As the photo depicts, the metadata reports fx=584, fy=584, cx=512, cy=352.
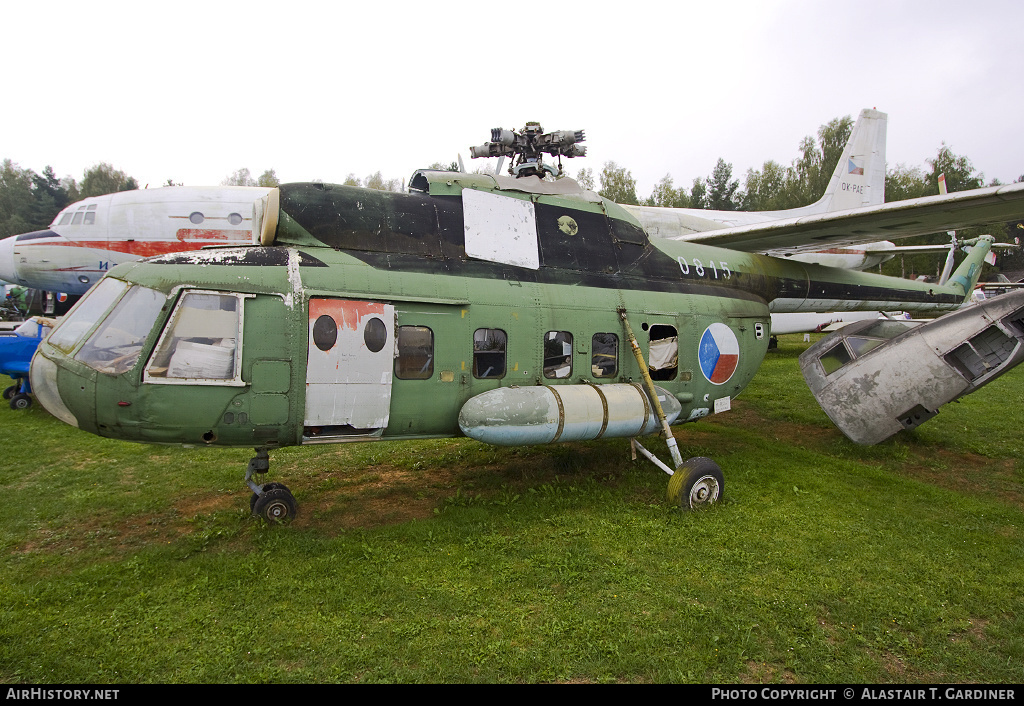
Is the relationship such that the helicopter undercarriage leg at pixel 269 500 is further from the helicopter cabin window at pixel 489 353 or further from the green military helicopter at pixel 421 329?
the helicopter cabin window at pixel 489 353

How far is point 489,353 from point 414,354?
0.88m

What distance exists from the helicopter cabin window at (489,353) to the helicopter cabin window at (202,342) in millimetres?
2370

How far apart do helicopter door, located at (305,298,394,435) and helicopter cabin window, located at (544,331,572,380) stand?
1.90 meters

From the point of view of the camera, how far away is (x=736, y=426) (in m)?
11.4

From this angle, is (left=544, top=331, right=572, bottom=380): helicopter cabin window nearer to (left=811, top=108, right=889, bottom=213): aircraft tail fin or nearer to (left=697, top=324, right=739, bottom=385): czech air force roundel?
(left=697, top=324, right=739, bottom=385): czech air force roundel

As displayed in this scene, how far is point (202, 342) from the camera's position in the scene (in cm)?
528

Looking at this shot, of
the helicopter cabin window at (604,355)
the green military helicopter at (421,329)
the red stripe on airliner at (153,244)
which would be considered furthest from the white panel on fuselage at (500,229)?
the red stripe on airliner at (153,244)

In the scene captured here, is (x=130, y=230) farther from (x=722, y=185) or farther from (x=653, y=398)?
(x=722, y=185)

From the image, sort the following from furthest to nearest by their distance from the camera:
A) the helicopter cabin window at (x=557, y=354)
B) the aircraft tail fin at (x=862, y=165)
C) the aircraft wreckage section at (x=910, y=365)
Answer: the aircraft tail fin at (x=862, y=165)
the aircraft wreckage section at (x=910, y=365)
the helicopter cabin window at (x=557, y=354)

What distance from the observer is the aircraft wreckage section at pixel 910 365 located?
8312mm

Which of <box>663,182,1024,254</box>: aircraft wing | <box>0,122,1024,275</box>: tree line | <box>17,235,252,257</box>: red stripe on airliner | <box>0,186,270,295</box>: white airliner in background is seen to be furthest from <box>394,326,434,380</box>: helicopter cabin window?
<box>0,122,1024,275</box>: tree line

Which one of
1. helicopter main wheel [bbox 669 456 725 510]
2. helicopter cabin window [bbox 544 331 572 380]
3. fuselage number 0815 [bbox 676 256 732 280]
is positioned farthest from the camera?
fuselage number 0815 [bbox 676 256 732 280]

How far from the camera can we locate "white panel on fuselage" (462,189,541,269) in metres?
6.90

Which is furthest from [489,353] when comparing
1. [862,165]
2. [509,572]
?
[862,165]
